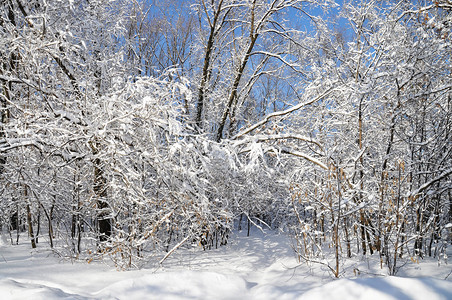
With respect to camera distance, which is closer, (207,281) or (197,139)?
(207,281)

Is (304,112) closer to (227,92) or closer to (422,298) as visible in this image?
(227,92)

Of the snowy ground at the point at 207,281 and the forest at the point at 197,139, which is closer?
the snowy ground at the point at 207,281

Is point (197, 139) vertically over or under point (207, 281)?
over

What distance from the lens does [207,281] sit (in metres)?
3.83

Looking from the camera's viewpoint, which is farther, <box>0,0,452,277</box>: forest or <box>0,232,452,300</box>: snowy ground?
<box>0,0,452,277</box>: forest

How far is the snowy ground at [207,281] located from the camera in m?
2.76

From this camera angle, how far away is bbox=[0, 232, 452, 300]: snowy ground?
2760mm

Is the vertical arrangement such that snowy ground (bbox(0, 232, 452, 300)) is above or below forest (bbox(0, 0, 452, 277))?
below

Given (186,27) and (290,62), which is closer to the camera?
(290,62)

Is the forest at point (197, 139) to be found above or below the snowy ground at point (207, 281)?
above

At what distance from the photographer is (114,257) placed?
15.4ft

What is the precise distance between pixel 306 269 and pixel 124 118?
3939 mm

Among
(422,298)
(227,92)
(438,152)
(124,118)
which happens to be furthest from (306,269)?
(227,92)

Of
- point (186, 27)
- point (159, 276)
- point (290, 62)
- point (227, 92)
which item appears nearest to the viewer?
point (159, 276)
